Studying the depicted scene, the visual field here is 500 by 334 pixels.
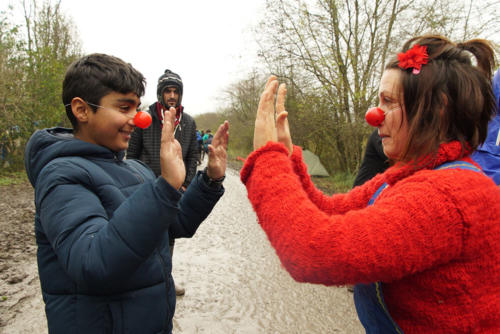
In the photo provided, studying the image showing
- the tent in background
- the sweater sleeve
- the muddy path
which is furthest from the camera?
the tent in background

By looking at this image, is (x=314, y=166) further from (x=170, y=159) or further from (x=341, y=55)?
(x=170, y=159)

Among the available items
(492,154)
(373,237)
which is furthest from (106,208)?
(492,154)

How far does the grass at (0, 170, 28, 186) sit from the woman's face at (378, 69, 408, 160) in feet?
32.5

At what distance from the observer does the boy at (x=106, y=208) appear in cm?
96

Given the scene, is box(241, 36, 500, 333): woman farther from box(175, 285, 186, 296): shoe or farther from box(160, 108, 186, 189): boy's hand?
box(175, 285, 186, 296): shoe

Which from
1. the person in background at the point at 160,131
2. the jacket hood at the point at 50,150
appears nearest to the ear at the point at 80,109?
the jacket hood at the point at 50,150

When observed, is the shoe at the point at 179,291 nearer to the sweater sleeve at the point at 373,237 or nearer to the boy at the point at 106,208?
the boy at the point at 106,208

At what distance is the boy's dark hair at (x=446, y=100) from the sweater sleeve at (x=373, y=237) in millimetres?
202

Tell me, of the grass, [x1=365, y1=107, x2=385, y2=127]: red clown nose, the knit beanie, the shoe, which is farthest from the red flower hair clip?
the grass

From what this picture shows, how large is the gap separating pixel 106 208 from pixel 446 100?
1220 millimetres

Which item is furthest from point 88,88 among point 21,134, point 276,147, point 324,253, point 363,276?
point 21,134

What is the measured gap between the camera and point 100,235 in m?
0.95

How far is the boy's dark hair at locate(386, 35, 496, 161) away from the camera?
92cm

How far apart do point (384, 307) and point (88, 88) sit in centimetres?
140
